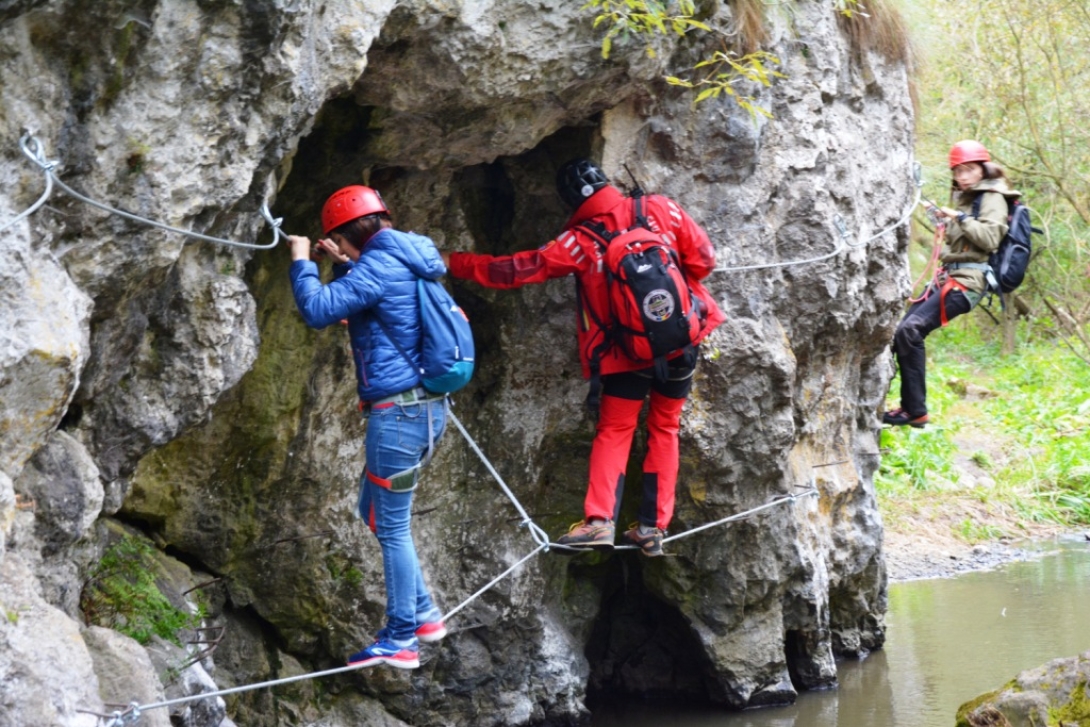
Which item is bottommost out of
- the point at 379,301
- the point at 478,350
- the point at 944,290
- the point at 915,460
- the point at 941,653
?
the point at 941,653

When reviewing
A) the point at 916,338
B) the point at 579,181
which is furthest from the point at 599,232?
the point at 916,338

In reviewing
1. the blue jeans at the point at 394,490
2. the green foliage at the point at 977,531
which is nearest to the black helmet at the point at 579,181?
the blue jeans at the point at 394,490

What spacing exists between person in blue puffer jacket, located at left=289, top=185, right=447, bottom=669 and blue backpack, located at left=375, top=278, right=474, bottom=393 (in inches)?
1.2

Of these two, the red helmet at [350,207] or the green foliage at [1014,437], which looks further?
the green foliage at [1014,437]

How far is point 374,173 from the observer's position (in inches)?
264

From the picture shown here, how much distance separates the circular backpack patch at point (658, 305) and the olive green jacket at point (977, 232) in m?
3.59

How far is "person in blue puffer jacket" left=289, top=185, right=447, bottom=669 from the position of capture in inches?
207

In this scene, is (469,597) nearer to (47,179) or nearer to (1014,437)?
(47,179)

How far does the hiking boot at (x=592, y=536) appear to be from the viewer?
6.53 m

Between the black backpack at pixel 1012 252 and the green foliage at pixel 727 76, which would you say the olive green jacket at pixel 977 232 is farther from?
the green foliage at pixel 727 76

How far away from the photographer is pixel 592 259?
6.45 meters

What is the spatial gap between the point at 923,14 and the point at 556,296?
4531mm

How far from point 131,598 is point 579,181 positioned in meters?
3.08

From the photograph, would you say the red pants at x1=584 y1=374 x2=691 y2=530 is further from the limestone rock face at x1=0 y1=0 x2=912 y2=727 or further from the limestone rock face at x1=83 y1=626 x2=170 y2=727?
the limestone rock face at x1=83 y1=626 x2=170 y2=727
